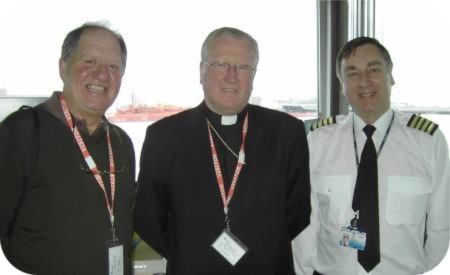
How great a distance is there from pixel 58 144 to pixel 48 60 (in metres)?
1.87

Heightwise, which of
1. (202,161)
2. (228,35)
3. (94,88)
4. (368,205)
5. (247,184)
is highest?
(228,35)

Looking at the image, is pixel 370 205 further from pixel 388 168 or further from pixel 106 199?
pixel 106 199

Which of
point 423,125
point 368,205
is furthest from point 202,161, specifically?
point 423,125

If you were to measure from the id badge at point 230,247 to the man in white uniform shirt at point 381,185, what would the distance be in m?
0.44

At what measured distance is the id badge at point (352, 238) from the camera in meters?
1.79

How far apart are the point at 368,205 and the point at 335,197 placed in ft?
0.53

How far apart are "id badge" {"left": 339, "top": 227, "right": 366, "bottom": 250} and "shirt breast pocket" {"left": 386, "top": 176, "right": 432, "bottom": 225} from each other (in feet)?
0.55

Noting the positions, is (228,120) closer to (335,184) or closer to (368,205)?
(335,184)

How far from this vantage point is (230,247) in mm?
1809

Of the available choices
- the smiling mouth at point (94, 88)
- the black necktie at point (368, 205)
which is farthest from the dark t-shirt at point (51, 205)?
the black necktie at point (368, 205)

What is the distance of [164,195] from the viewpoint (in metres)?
1.96

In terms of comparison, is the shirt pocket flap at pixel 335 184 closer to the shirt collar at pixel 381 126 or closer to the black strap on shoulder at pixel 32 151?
the shirt collar at pixel 381 126

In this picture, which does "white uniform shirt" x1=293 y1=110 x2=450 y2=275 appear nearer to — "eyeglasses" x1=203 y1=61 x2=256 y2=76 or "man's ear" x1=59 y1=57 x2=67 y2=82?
"eyeglasses" x1=203 y1=61 x2=256 y2=76

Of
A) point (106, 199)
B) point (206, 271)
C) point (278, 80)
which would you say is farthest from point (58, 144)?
point (278, 80)
